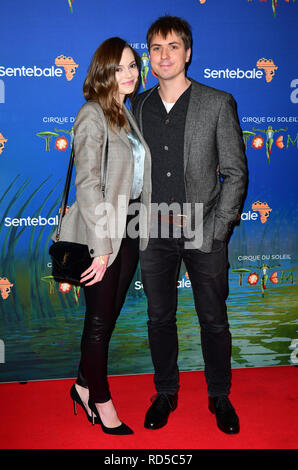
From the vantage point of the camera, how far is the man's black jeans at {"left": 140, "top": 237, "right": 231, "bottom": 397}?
2.45 meters

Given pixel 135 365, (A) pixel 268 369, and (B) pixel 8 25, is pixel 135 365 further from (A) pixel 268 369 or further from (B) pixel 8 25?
(B) pixel 8 25

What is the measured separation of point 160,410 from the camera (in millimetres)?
2498

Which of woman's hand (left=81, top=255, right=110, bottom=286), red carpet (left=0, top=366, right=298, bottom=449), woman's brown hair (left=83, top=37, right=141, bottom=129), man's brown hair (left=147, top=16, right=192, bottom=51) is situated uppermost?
man's brown hair (left=147, top=16, right=192, bottom=51)

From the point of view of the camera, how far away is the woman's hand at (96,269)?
214 cm

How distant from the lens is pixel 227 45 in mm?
2906

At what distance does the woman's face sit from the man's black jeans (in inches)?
31.2

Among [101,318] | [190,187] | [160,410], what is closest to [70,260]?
[101,318]

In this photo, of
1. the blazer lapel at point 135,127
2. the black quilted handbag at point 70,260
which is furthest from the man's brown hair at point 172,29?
the black quilted handbag at point 70,260

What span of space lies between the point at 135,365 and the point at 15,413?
0.86 m

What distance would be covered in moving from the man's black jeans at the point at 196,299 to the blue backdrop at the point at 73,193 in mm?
537

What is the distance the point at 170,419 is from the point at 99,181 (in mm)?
1372
